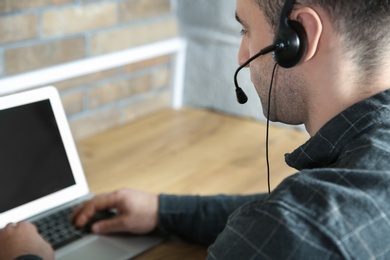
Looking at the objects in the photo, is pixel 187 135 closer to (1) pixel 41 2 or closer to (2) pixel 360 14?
(1) pixel 41 2

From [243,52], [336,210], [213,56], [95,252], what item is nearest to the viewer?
[336,210]

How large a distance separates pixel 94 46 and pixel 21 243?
739mm

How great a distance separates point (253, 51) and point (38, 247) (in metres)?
0.46

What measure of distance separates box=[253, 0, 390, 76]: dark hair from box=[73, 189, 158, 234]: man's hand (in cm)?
48

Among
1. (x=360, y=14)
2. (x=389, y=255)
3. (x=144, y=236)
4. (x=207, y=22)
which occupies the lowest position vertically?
(x=144, y=236)

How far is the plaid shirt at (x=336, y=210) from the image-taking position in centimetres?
66

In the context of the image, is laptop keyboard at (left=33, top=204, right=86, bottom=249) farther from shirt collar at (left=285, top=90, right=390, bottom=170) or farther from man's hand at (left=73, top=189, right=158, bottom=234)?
shirt collar at (left=285, top=90, right=390, bottom=170)

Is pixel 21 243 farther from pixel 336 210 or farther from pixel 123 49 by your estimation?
pixel 123 49

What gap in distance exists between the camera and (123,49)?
165 cm

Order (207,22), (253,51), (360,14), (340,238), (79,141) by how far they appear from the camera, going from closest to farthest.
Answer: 1. (340,238)
2. (360,14)
3. (253,51)
4. (79,141)
5. (207,22)

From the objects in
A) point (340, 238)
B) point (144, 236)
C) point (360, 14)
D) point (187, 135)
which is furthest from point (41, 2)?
point (340, 238)

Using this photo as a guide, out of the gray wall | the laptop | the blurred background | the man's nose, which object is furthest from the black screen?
the gray wall

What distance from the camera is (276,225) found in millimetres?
670

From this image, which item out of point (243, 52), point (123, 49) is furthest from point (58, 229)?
point (123, 49)
